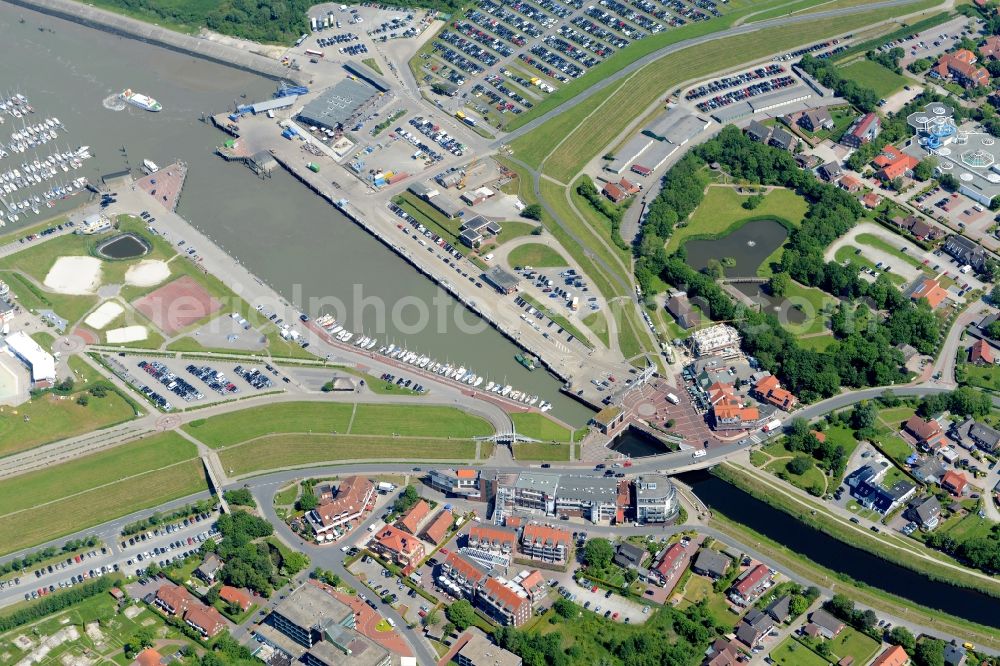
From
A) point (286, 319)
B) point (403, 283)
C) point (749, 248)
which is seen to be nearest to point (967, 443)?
point (749, 248)

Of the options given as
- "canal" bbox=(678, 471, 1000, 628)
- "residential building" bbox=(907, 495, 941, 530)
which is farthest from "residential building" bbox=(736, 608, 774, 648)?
"residential building" bbox=(907, 495, 941, 530)

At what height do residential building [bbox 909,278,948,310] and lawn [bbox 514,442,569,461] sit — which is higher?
residential building [bbox 909,278,948,310]

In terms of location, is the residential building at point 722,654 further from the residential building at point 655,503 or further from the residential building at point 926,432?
the residential building at point 926,432

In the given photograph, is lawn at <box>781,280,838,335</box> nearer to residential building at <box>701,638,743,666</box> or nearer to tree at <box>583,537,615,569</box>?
tree at <box>583,537,615,569</box>

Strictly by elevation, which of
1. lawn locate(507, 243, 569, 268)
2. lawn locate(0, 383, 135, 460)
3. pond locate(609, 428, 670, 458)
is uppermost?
lawn locate(507, 243, 569, 268)

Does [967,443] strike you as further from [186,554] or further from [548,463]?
[186,554]

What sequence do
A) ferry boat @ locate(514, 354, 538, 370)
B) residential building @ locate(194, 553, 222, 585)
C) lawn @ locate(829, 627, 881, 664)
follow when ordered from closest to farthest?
lawn @ locate(829, 627, 881, 664) < residential building @ locate(194, 553, 222, 585) < ferry boat @ locate(514, 354, 538, 370)
